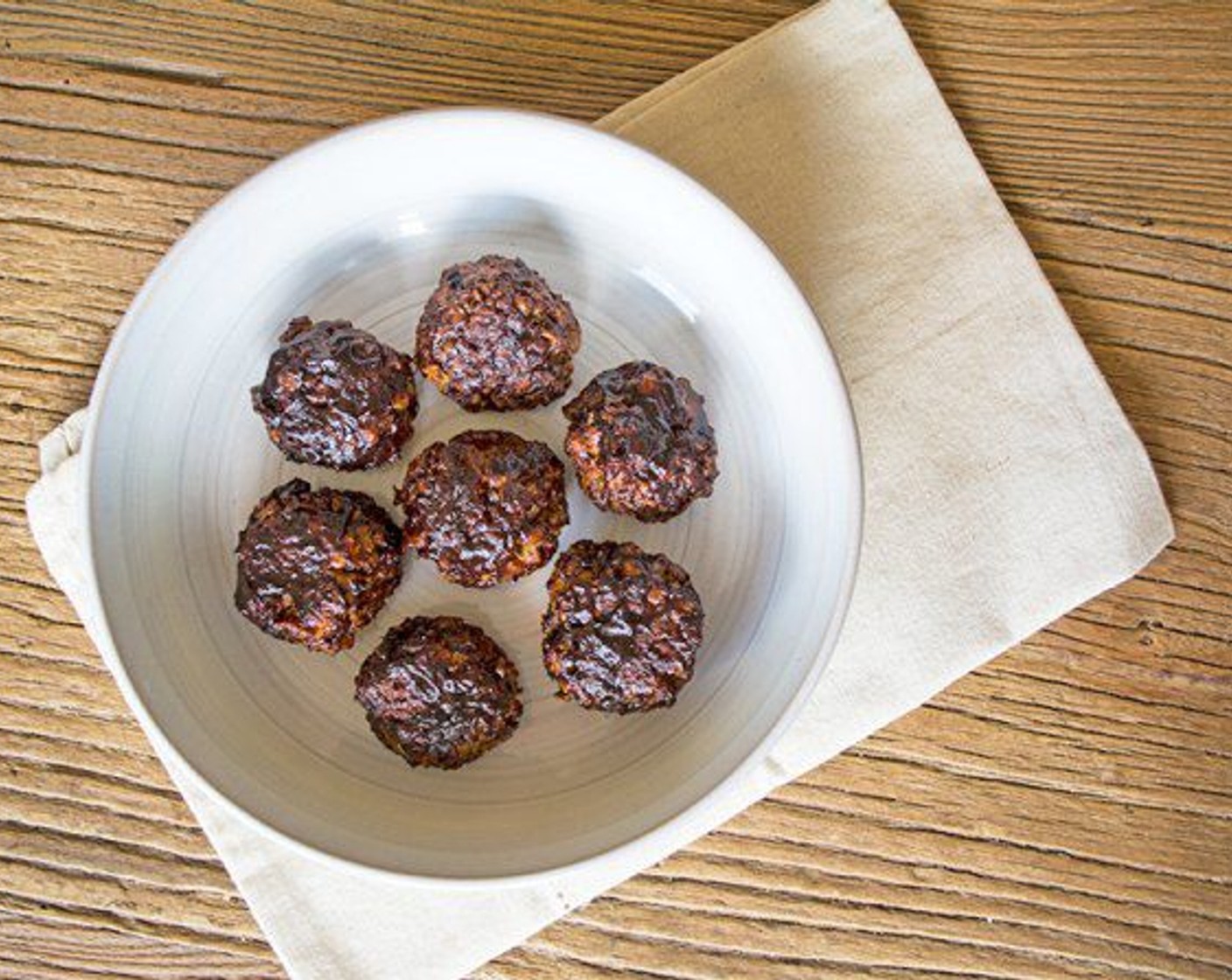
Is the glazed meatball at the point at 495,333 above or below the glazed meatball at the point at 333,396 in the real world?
above

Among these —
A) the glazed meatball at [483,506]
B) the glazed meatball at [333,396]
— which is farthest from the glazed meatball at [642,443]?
the glazed meatball at [333,396]

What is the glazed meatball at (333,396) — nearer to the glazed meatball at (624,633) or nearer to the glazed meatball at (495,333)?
the glazed meatball at (495,333)

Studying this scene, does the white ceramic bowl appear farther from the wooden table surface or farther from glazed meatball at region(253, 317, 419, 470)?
the wooden table surface

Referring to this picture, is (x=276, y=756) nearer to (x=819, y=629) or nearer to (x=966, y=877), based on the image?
(x=819, y=629)

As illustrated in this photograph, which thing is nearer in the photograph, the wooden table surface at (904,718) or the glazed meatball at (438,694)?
the glazed meatball at (438,694)

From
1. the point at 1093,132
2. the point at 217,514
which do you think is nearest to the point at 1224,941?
the point at 1093,132

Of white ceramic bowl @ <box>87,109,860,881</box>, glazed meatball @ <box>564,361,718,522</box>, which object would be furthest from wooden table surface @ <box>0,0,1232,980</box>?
glazed meatball @ <box>564,361,718,522</box>

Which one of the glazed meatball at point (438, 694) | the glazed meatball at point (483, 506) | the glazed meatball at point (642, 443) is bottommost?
the glazed meatball at point (438, 694)

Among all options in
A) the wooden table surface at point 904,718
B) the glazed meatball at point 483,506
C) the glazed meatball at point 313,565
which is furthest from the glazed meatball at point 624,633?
the wooden table surface at point 904,718
